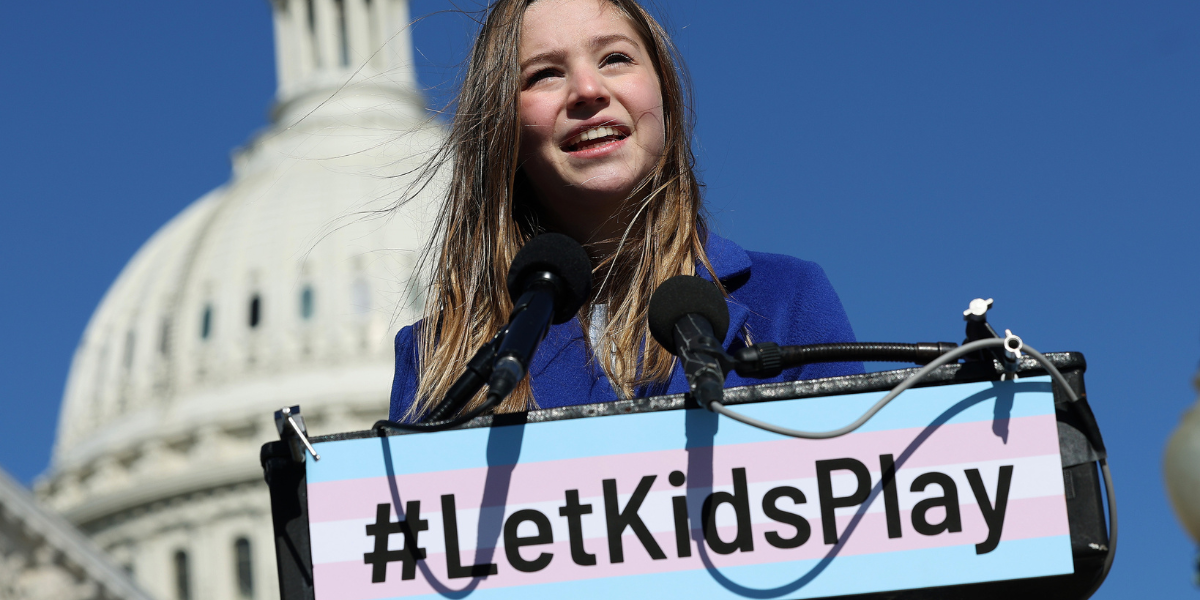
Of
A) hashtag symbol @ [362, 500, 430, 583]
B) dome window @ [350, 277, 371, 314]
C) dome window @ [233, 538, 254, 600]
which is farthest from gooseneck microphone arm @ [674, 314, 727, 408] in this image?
dome window @ [350, 277, 371, 314]

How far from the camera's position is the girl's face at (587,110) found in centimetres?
345

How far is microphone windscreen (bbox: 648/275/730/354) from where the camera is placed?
274 centimetres

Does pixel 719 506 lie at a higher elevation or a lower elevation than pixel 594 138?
lower

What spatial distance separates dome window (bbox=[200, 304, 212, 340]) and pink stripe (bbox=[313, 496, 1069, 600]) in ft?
208

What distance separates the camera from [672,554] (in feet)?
8.72

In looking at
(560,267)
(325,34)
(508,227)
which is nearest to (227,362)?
(325,34)

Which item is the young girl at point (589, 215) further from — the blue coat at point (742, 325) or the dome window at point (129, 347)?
the dome window at point (129, 347)

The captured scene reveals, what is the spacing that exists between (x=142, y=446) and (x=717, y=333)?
6215 centimetres

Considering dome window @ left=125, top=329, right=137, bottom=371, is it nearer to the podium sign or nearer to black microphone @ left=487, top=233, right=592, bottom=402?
black microphone @ left=487, top=233, right=592, bottom=402

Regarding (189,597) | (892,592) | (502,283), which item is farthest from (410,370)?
(189,597)

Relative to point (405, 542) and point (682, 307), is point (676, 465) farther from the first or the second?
point (405, 542)

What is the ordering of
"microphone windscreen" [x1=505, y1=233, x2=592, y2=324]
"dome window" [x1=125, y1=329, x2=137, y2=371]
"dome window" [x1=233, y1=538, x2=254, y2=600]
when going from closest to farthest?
"microphone windscreen" [x1=505, y1=233, x2=592, y2=324]
"dome window" [x1=233, y1=538, x2=254, y2=600]
"dome window" [x1=125, y1=329, x2=137, y2=371]

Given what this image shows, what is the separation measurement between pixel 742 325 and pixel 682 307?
1.99ft

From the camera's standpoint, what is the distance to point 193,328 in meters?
64.9
